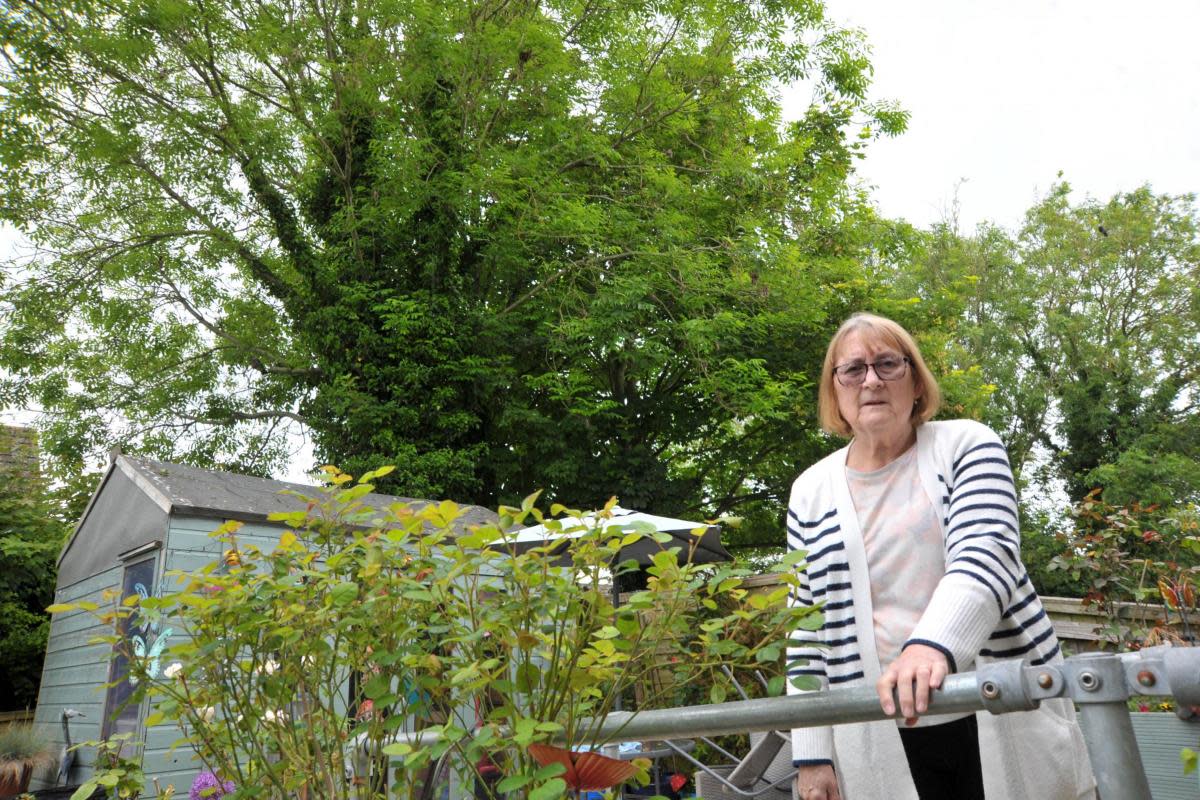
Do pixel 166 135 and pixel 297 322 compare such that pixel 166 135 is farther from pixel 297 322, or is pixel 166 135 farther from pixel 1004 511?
pixel 1004 511

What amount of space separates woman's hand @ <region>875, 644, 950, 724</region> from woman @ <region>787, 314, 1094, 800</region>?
311 mm

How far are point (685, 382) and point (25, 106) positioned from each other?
10.3 metres

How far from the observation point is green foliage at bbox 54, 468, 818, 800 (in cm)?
126

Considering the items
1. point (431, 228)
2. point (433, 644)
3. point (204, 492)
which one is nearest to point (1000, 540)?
point (433, 644)

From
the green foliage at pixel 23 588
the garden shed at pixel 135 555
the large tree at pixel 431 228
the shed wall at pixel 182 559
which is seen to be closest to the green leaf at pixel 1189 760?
the garden shed at pixel 135 555

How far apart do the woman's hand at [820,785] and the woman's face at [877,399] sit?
0.67 m

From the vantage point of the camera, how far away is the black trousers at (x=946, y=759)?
1702 mm

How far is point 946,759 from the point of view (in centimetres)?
173

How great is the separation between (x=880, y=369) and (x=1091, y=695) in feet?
3.62

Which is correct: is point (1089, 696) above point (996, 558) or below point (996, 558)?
below

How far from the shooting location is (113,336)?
14547mm

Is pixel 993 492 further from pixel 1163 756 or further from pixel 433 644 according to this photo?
pixel 433 644

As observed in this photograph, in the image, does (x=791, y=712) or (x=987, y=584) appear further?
(x=987, y=584)

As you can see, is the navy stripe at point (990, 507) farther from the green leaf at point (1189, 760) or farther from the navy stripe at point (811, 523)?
the green leaf at point (1189, 760)
